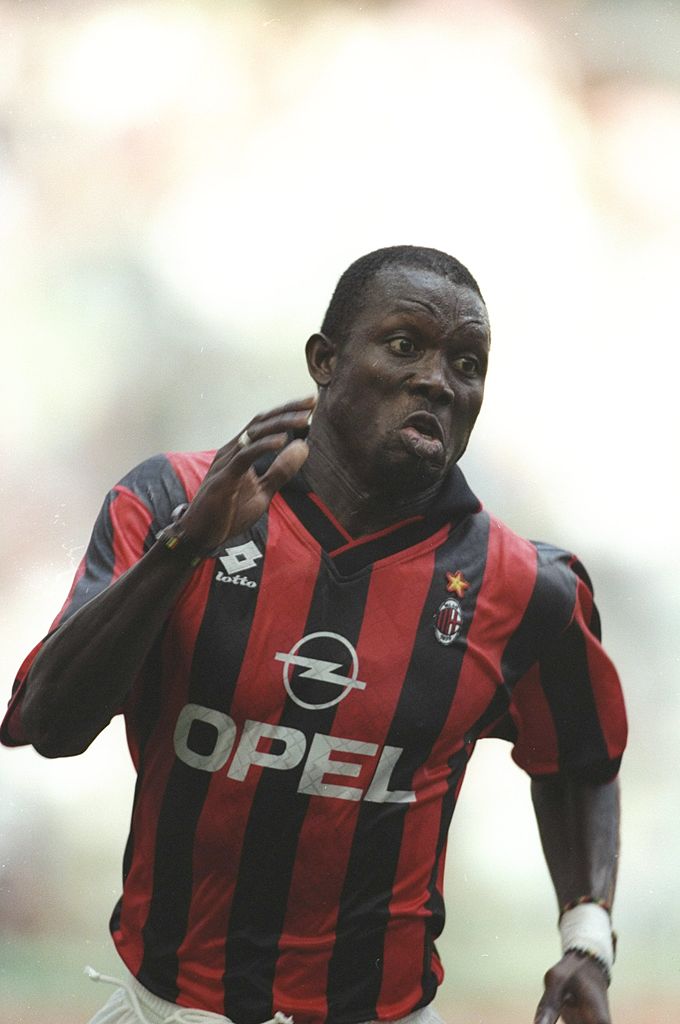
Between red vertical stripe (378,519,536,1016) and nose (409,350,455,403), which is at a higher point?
nose (409,350,455,403)

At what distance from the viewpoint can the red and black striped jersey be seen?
2164mm

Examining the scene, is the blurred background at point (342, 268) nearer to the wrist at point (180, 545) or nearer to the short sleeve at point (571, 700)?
the short sleeve at point (571, 700)

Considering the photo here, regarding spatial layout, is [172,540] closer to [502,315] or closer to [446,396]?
[446,396]

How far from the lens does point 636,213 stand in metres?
5.33

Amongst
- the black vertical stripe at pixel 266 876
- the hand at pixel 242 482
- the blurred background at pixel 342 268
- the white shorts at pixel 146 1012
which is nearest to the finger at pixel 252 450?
the hand at pixel 242 482

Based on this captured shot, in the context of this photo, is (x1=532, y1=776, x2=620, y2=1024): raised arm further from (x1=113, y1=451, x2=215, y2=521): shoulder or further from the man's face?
(x1=113, y1=451, x2=215, y2=521): shoulder

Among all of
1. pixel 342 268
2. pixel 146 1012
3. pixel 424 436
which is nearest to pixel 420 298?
pixel 424 436

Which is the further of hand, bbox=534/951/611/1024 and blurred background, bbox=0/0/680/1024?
blurred background, bbox=0/0/680/1024

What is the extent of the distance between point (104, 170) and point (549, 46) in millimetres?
1519

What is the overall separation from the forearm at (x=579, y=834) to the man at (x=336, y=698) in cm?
6

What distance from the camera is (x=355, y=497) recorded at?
7.69 ft

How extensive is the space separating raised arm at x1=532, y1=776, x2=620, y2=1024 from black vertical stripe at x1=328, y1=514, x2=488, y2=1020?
0.24m

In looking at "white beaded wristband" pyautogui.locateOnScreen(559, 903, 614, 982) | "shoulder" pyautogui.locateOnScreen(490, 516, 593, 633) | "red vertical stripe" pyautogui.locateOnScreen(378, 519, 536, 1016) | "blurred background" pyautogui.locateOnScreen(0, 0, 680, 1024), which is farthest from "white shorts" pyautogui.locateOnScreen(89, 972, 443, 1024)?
"blurred background" pyautogui.locateOnScreen(0, 0, 680, 1024)

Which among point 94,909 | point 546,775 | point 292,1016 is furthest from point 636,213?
point 292,1016
